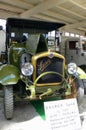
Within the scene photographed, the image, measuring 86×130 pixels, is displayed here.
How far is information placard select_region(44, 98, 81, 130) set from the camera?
2.69 m

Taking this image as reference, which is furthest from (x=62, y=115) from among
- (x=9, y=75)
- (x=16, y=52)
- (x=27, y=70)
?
(x=16, y=52)

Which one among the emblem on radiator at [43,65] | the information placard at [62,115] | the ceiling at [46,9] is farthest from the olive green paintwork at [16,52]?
the ceiling at [46,9]

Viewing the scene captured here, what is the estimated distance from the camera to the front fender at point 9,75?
310 centimetres

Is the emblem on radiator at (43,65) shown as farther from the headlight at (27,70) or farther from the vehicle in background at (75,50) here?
the vehicle in background at (75,50)

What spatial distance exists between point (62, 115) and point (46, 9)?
3.38 meters

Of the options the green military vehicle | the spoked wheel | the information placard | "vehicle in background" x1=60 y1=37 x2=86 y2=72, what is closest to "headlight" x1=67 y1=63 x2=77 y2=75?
the green military vehicle

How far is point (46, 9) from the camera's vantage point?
534 centimetres

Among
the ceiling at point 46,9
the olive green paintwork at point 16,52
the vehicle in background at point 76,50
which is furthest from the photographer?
the vehicle in background at point 76,50

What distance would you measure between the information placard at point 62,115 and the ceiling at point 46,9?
2.89m

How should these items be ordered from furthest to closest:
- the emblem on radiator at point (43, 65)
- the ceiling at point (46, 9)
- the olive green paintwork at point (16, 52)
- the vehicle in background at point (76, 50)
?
the vehicle in background at point (76, 50) < the ceiling at point (46, 9) < the olive green paintwork at point (16, 52) < the emblem on radiator at point (43, 65)

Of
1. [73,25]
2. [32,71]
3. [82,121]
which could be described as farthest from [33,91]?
[73,25]

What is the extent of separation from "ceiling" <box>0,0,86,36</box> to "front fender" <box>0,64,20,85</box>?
7.61 ft

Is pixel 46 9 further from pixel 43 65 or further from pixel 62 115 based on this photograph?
pixel 62 115

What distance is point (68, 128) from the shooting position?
8.93 feet
